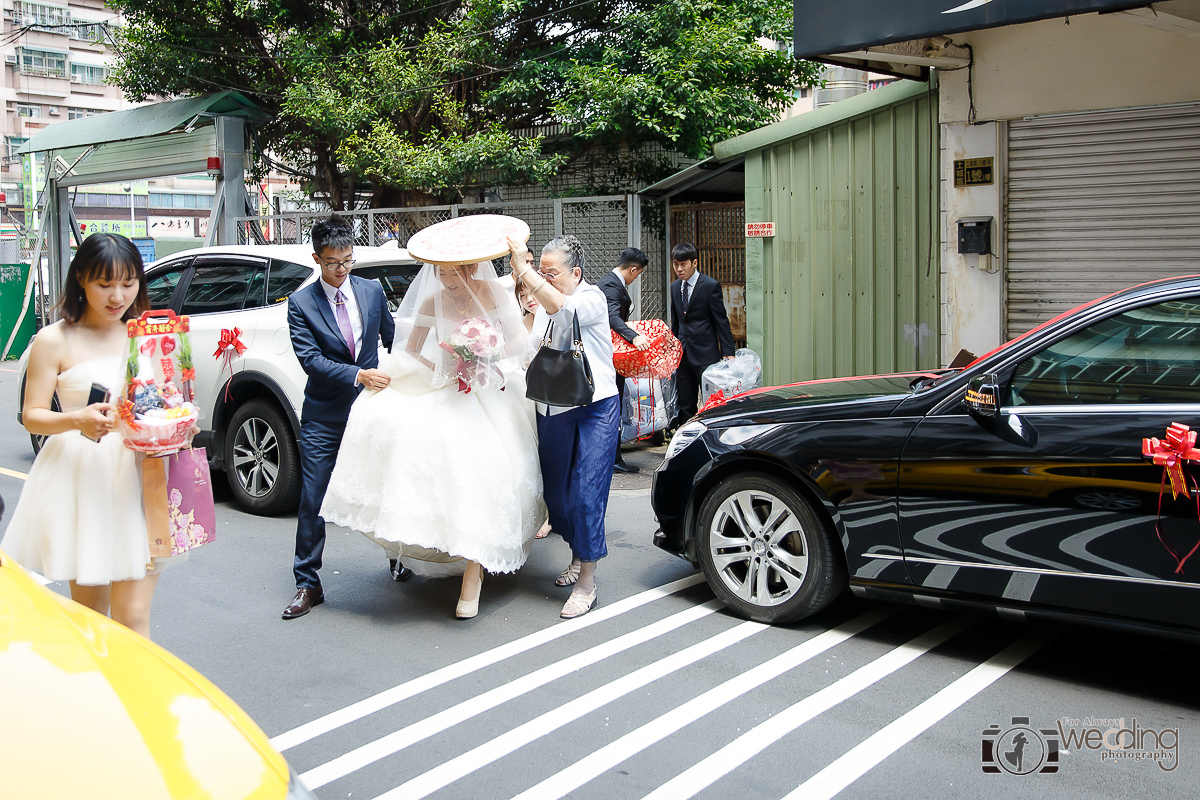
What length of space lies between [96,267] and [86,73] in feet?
186

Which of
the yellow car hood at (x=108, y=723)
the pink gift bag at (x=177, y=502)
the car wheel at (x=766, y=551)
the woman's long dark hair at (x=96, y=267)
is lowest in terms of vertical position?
the car wheel at (x=766, y=551)

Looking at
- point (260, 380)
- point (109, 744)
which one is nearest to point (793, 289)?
point (260, 380)

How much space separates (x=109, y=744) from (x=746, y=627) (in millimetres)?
3323

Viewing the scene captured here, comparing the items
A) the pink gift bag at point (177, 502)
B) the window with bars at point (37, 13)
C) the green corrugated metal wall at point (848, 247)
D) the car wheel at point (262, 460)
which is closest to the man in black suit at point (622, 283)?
the green corrugated metal wall at point (848, 247)

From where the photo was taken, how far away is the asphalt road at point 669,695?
3.35m

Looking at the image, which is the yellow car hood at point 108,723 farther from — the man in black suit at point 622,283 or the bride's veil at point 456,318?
the man in black suit at point 622,283

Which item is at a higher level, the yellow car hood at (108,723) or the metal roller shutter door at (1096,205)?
the metal roller shutter door at (1096,205)

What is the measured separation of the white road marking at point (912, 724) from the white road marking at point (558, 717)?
0.95m

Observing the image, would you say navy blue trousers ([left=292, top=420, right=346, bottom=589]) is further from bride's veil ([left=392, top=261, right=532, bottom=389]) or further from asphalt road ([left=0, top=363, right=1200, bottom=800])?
bride's veil ([left=392, top=261, right=532, bottom=389])

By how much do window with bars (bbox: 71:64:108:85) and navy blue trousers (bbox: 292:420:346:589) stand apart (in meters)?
54.2

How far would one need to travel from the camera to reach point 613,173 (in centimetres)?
1448

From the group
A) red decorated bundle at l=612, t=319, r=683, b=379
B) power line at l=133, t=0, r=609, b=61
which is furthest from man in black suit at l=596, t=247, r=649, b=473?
power line at l=133, t=0, r=609, b=61

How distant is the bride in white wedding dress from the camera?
4691 mm

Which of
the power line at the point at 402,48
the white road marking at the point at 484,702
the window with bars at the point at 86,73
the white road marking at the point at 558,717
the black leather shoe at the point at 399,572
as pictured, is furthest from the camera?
the window with bars at the point at 86,73
